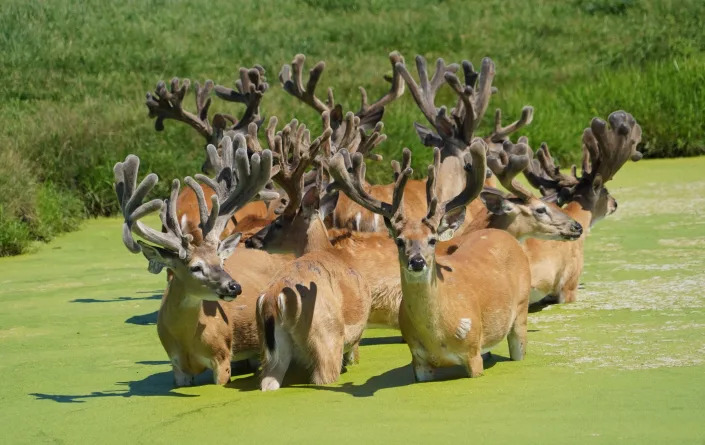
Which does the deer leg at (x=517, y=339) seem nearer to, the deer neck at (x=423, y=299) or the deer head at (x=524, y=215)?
the deer neck at (x=423, y=299)

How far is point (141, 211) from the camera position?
804cm

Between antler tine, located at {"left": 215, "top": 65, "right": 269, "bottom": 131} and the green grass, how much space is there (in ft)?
7.57

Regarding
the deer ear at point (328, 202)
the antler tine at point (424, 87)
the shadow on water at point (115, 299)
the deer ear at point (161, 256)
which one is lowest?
the shadow on water at point (115, 299)

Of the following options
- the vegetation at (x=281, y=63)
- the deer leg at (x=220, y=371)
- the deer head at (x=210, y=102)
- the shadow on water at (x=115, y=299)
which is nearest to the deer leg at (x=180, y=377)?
the deer leg at (x=220, y=371)

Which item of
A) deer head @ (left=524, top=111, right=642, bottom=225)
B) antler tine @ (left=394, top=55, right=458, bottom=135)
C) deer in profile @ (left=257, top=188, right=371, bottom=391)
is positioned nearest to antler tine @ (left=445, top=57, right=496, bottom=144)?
antler tine @ (left=394, top=55, right=458, bottom=135)

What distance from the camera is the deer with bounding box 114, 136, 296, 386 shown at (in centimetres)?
806

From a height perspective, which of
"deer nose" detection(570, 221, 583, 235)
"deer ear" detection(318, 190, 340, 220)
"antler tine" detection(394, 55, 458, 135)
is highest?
"antler tine" detection(394, 55, 458, 135)

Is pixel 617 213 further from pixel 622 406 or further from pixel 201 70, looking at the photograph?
pixel 201 70

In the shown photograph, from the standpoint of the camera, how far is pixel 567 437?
6.55 metres

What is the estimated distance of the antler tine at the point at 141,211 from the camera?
8.07m

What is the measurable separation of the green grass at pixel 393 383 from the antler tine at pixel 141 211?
88 cm

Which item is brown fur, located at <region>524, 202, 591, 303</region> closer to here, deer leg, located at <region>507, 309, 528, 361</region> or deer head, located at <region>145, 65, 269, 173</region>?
deer leg, located at <region>507, 309, 528, 361</region>

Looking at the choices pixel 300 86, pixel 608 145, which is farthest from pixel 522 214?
pixel 300 86

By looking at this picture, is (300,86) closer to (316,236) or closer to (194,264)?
(316,236)
